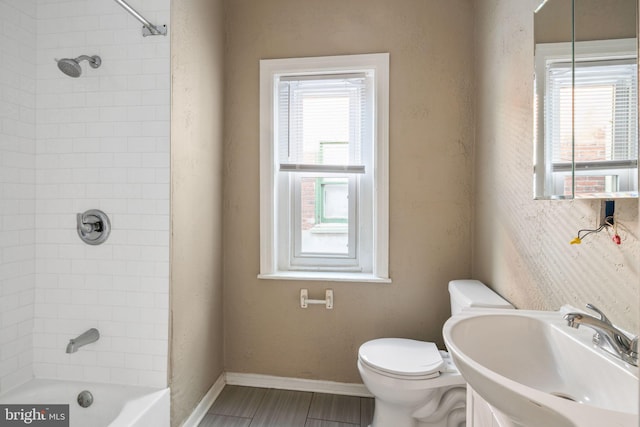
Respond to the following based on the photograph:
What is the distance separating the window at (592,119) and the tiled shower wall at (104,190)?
63.5 inches

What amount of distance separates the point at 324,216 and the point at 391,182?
1.69 ft

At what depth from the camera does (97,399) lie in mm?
1668

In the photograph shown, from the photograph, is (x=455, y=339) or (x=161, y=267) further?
(x=161, y=267)

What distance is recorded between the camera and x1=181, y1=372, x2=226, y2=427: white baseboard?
71.5 inches

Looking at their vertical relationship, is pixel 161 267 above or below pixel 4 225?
below

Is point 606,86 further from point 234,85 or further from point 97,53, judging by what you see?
point 97,53

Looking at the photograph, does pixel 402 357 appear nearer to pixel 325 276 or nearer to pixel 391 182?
pixel 325 276

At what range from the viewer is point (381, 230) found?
2.13 m

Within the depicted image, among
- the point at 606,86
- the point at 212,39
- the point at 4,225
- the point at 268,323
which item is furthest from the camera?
the point at 268,323

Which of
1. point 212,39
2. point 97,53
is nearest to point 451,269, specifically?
point 212,39

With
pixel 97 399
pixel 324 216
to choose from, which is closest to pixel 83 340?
pixel 97 399

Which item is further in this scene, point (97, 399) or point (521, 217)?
point (97, 399)

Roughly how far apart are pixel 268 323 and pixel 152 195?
1094 mm
